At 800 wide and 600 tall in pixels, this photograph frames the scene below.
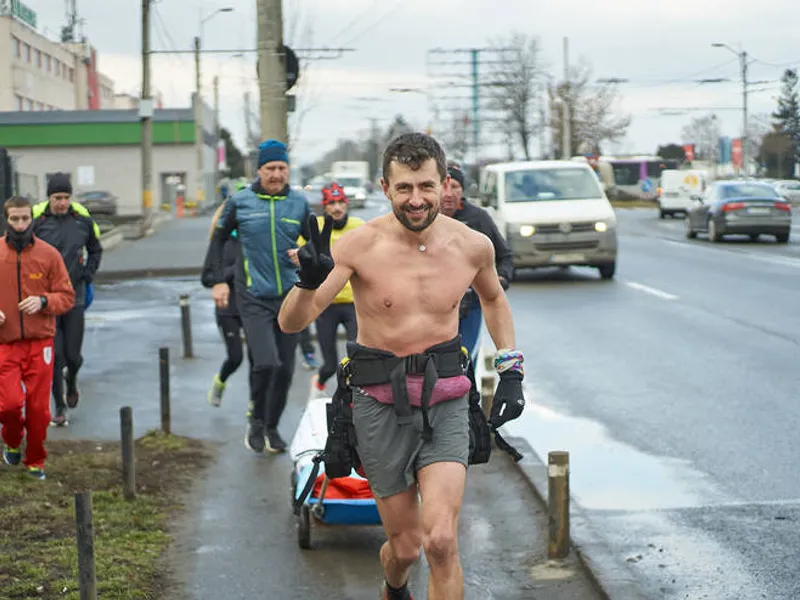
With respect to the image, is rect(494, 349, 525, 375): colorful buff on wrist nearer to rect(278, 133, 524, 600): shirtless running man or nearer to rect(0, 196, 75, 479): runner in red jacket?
rect(278, 133, 524, 600): shirtless running man

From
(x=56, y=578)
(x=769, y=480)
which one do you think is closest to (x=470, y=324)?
(x=769, y=480)

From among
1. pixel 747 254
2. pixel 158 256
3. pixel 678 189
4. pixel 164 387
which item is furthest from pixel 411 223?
pixel 678 189

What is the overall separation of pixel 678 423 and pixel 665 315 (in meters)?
7.62

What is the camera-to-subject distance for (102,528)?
7.39m

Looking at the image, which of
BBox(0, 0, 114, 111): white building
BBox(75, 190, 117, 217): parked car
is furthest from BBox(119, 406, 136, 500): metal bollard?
BBox(75, 190, 117, 217): parked car

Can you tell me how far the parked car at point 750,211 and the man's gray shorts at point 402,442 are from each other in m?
30.2

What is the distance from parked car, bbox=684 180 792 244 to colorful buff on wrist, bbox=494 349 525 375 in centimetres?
2988

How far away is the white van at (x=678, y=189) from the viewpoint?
55250 mm

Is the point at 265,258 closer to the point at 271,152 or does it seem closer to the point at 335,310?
the point at 271,152

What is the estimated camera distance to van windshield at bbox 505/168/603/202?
2419 cm

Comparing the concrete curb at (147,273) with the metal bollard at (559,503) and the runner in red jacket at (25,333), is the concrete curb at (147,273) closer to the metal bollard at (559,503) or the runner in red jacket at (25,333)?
the runner in red jacket at (25,333)

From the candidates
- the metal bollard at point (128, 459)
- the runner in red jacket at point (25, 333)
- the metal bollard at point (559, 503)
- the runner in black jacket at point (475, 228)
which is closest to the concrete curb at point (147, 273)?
the runner in red jacket at point (25, 333)

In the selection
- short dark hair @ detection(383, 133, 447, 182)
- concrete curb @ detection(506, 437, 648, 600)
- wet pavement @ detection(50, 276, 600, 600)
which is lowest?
wet pavement @ detection(50, 276, 600, 600)

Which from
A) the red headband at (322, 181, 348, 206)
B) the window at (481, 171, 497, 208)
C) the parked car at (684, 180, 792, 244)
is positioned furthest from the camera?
the parked car at (684, 180, 792, 244)
